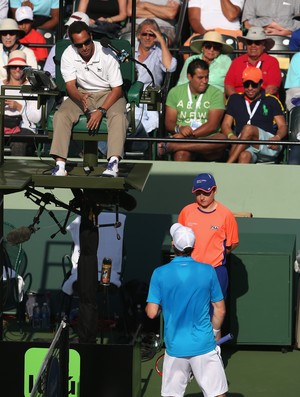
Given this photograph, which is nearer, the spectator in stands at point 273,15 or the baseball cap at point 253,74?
the baseball cap at point 253,74

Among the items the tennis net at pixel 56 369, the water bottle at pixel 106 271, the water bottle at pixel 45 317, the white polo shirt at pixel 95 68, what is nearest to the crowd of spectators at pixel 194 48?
the white polo shirt at pixel 95 68

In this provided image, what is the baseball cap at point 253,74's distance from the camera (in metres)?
14.6

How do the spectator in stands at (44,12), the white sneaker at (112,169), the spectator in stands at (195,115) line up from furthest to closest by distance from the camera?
the spectator in stands at (44,12)
the spectator in stands at (195,115)
the white sneaker at (112,169)

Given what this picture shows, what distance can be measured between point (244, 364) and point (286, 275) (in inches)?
42.0

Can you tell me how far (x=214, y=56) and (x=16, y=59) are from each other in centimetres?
257

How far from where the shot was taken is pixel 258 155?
14.5m

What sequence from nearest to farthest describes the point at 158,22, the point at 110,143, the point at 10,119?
the point at 110,143 → the point at 10,119 → the point at 158,22

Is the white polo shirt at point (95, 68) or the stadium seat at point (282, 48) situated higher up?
the stadium seat at point (282, 48)

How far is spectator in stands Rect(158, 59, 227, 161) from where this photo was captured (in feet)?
47.5

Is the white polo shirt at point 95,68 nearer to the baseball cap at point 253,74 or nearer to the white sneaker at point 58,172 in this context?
the white sneaker at point 58,172

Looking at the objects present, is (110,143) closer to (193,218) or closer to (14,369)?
(193,218)

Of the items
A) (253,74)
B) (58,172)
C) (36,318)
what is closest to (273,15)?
(253,74)

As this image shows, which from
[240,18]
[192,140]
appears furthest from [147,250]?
[240,18]

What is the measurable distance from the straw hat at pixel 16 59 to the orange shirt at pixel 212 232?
4.09 m
